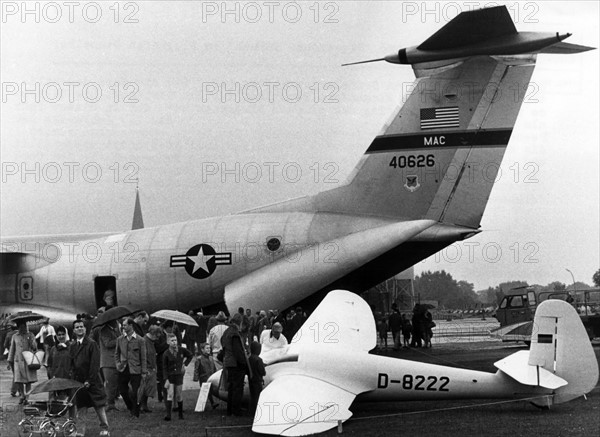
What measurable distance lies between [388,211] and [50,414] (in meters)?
10.3

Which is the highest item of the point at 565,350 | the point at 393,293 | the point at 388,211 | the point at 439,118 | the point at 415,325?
the point at 439,118

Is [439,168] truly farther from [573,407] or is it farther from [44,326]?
[44,326]

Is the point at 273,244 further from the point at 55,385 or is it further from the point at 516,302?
the point at 516,302

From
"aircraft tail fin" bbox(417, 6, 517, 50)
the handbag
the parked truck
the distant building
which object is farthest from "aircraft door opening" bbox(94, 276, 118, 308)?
the parked truck

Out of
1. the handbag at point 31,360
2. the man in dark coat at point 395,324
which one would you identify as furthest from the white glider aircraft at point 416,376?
the man in dark coat at point 395,324

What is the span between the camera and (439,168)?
17.5m

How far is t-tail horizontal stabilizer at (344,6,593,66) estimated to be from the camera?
15.6 metres

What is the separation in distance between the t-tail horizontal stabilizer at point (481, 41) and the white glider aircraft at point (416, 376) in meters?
7.02

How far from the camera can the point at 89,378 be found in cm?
Result: 995

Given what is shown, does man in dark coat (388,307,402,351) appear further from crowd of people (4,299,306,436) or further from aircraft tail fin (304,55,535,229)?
crowd of people (4,299,306,436)

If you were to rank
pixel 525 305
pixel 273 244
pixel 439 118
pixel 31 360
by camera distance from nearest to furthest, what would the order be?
pixel 31 360 → pixel 439 118 → pixel 273 244 → pixel 525 305

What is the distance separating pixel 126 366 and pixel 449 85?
998 centimetres

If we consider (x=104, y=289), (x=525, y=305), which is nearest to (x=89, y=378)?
(x=104, y=289)

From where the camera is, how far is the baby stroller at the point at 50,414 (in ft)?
29.8
